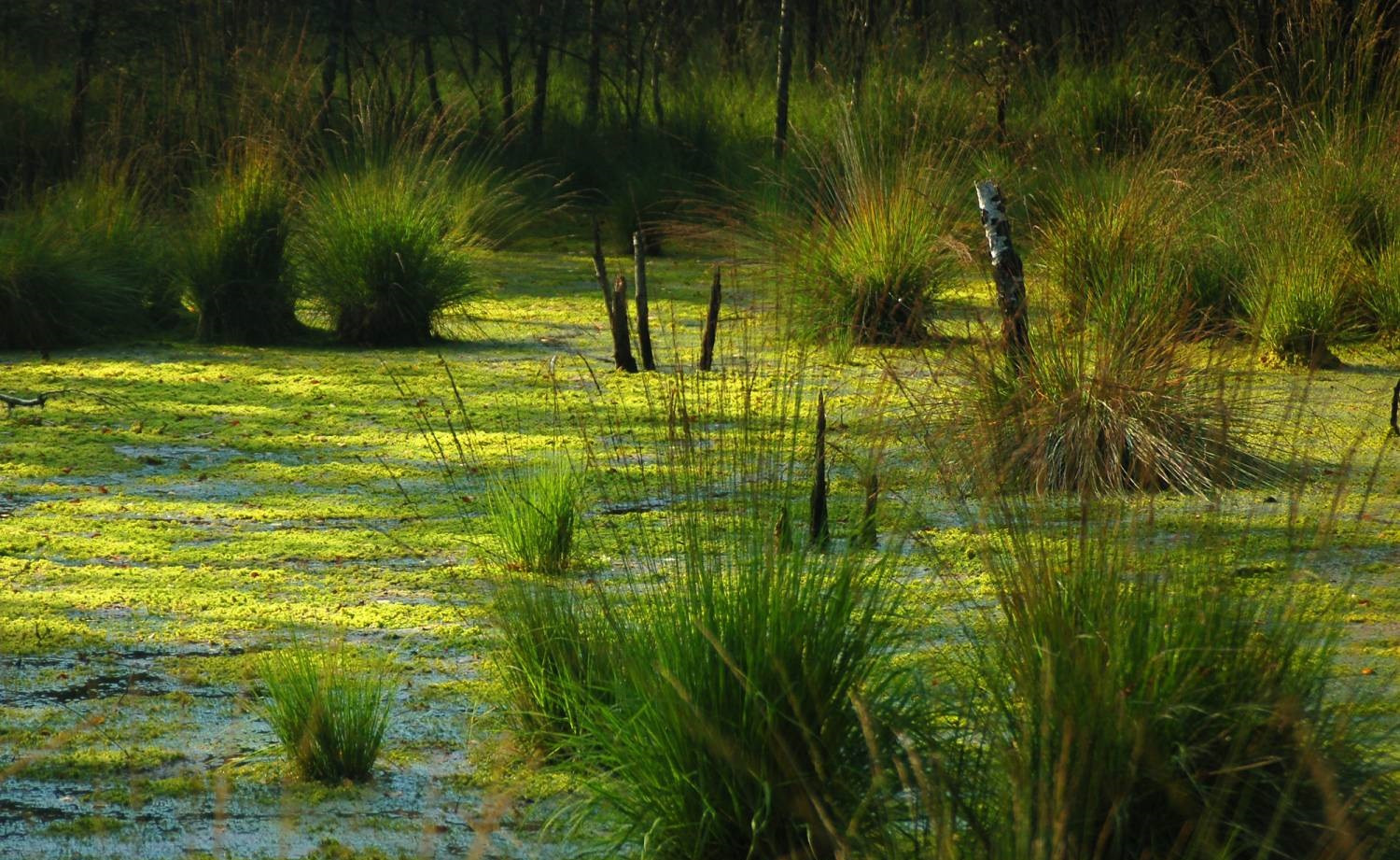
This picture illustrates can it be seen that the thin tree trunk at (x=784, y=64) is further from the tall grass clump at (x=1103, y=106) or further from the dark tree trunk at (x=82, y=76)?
the dark tree trunk at (x=82, y=76)

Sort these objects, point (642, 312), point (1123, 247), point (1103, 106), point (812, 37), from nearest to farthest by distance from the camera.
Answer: point (1123, 247) → point (642, 312) → point (1103, 106) → point (812, 37)

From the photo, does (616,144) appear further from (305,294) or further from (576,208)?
(305,294)

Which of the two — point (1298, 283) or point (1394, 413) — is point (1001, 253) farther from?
point (1298, 283)

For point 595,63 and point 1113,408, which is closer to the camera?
point 1113,408

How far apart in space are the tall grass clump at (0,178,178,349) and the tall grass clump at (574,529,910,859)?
264 inches

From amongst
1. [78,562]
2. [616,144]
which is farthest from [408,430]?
[616,144]

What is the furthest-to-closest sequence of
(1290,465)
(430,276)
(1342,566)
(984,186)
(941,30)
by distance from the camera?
1. (941,30)
2. (430,276)
3. (984,186)
4. (1290,465)
5. (1342,566)

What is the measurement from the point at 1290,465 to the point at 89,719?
3.58 m

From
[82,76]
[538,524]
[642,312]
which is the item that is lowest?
[538,524]

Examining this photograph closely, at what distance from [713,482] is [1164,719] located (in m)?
1.28

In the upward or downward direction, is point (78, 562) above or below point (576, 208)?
below

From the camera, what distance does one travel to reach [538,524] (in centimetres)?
465

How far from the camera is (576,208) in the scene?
46.2 ft

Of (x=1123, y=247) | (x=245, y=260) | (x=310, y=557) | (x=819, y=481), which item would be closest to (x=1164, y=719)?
(x=819, y=481)
